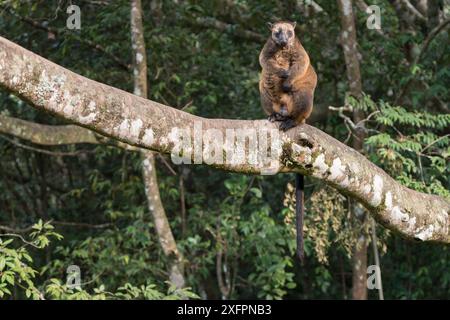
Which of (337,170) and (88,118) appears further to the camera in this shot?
(337,170)

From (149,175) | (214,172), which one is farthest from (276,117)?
(214,172)

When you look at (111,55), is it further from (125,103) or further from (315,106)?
(125,103)

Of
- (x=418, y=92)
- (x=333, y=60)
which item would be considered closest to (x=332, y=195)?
(x=418, y=92)

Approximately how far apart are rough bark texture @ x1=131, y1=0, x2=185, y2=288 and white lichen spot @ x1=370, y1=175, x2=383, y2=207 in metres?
2.36

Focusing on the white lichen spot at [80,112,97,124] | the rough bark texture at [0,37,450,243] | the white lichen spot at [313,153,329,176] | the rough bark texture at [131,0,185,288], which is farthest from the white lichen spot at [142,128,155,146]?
the rough bark texture at [131,0,185,288]

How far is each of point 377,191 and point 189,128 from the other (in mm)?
980

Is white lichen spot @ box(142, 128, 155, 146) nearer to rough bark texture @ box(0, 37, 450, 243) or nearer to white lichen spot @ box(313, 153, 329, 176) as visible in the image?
rough bark texture @ box(0, 37, 450, 243)

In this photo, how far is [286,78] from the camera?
4.33m

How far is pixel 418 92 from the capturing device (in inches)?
242

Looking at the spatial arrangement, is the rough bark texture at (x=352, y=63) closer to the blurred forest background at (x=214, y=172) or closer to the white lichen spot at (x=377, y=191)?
the blurred forest background at (x=214, y=172)

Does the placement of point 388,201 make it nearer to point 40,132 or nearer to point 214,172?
point 40,132

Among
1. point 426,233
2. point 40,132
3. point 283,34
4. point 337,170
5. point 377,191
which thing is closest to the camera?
point 337,170

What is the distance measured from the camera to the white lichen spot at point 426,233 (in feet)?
12.4

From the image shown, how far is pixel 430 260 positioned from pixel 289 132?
13.6 feet
